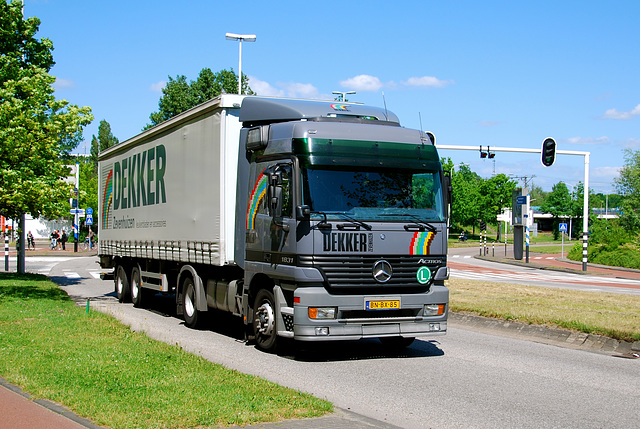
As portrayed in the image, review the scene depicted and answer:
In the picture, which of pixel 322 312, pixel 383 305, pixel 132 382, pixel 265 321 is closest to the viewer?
pixel 132 382

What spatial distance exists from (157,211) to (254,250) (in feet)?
16.4

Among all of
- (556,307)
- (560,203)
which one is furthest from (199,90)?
(560,203)

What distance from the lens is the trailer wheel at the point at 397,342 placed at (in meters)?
11.3

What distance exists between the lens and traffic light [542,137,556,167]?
3050 cm

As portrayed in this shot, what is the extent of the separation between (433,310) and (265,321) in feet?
7.90

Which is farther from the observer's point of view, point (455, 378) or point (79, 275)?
point (79, 275)

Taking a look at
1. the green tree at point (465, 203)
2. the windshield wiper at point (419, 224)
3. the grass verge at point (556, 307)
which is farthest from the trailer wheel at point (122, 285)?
the green tree at point (465, 203)

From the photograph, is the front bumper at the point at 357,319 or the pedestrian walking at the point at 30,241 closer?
the front bumper at the point at 357,319

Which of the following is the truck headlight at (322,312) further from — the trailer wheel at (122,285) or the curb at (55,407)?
the trailer wheel at (122,285)

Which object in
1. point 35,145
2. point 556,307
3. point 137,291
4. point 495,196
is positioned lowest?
point 556,307

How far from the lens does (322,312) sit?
9656mm

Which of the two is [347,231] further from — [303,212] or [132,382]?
[132,382]

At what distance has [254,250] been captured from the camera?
11.0 meters

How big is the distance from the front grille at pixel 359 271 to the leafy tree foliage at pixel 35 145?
9.85 m
